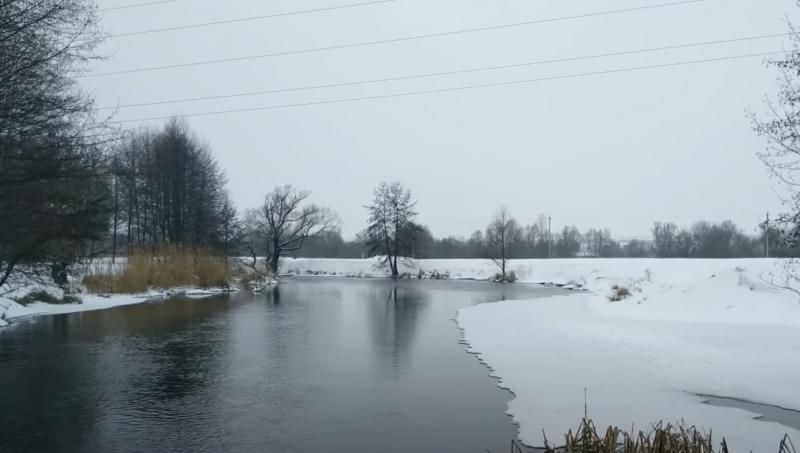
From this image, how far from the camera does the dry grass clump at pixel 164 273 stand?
28.0 metres

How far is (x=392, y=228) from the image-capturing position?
209 feet

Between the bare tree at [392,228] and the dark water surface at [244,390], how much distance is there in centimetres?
4490

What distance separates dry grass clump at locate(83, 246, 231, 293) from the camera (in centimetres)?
2804

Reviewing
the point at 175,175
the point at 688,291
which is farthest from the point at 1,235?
the point at 175,175

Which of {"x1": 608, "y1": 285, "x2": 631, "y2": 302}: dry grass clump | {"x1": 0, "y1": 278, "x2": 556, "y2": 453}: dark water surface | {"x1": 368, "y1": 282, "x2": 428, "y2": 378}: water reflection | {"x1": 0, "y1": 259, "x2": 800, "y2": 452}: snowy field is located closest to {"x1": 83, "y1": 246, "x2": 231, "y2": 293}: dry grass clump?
{"x1": 0, "y1": 259, "x2": 800, "y2": 452}: snowy field

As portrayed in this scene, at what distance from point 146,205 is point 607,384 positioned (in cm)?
4007

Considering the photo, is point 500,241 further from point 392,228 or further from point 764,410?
point 764,410

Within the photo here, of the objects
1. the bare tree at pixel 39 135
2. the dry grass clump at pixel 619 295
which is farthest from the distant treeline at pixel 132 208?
the dry grass clump at pixel 619 295

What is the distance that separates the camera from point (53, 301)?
74.1ft

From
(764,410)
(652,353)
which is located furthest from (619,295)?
(764,410)

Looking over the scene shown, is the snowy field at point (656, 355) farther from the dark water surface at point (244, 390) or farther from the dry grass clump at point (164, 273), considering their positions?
the dry grass clump at point (164, 273)

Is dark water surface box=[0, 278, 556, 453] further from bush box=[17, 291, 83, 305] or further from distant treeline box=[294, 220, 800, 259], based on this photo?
distant treeline box=[294, 220, 800, 259]

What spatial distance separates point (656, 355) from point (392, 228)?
52.0 m

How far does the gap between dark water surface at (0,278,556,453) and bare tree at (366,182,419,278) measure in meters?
44.9
